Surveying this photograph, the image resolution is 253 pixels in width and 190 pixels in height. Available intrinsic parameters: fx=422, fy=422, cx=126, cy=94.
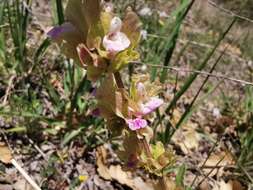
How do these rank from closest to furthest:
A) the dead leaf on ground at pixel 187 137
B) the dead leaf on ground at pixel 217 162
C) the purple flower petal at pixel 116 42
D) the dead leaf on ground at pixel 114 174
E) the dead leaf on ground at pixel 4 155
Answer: the purple flower petal at pixel 116 42, the dead leaf on ground at pixel 4 155, the dead leaf on ground at pixel 114 174, the dead leaf on ground at pixel 217 162, the dead leaf on ground at pixel 187 137

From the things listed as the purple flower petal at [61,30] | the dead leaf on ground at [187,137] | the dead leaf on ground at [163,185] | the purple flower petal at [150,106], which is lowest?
the dead leaf on ground at [187,137]

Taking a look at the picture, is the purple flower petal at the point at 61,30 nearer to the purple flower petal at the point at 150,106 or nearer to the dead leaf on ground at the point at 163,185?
the purple flower petal at the point at 150,106

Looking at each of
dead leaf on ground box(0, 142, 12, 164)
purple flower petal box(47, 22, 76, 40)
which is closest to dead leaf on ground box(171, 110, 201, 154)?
dead leaf on ground box(0, 142, 12, 164)

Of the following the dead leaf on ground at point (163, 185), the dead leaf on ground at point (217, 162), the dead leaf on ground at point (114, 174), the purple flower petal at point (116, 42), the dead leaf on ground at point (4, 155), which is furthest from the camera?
the dead leaf on ground at point (217, 162)

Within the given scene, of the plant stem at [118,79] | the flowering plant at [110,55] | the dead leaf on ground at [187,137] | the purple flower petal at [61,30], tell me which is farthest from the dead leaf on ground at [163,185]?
the dead leaf on ground at [187,137]

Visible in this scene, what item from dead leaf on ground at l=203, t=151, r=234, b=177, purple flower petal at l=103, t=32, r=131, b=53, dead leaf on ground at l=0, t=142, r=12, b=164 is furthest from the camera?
dead leaf on ground at l=203, t=151, r=234, b=177

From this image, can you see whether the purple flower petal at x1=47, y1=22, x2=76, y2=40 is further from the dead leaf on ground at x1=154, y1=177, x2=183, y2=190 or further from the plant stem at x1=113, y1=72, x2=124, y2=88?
the dead leaf on ground at x1=154, y1=177, x2=183, y2=190

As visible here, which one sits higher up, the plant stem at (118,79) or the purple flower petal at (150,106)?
the plant stem at (118,79)

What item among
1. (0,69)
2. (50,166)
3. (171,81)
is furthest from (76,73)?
(171,81)
